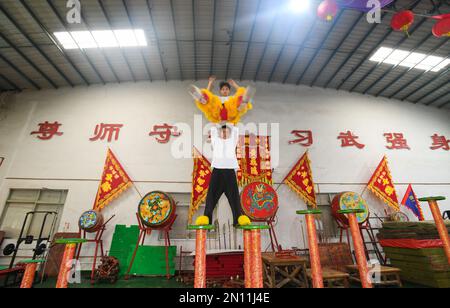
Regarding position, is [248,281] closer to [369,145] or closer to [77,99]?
[369,145]

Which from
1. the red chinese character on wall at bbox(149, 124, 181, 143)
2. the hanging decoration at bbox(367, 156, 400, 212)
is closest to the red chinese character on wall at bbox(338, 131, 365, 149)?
the hanging decoration at bbox(367, 156, 400, 212)

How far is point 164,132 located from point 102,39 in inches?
114

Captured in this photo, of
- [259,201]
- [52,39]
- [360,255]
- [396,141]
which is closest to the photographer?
[360,255]

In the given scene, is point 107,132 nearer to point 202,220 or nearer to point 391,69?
point 202,220

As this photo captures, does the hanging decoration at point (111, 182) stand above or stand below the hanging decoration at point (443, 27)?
below

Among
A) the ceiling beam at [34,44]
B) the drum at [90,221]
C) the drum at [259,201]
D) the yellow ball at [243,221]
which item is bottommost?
the yellow ball at [243,221]

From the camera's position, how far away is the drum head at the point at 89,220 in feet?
16.3

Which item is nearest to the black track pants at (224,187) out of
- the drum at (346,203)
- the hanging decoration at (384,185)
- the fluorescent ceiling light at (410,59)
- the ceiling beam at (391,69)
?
the drum at (346,203)

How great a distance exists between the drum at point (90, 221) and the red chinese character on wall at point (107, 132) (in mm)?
2287

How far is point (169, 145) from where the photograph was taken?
21.2 ft

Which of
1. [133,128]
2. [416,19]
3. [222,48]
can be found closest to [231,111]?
[222,48]

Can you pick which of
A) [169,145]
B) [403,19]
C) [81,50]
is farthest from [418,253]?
[81,50]

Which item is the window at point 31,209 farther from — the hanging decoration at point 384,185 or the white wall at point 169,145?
the hanging decoration at point 384,185

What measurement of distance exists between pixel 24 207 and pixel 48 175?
1.01m
